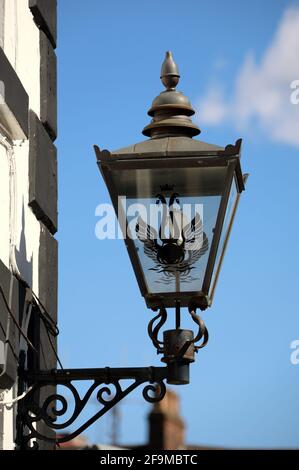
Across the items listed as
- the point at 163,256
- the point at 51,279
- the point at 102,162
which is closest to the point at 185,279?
the point at 163,256

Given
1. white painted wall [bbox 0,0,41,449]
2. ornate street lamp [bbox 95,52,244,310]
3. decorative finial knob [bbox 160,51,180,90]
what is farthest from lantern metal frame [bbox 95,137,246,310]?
white painted wall [bbox 0,0,41,449]

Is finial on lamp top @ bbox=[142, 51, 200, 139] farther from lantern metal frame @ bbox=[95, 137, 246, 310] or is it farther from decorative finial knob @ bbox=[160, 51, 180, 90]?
lantern metal frame @ bbox=[95, 137, 246, 310]

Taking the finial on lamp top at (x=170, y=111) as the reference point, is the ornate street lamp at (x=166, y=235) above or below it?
below

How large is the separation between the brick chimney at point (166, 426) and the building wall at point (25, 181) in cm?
2064

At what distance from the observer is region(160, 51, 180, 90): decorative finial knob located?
605cm

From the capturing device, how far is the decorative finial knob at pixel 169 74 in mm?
6047

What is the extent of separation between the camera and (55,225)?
7055 millimetres

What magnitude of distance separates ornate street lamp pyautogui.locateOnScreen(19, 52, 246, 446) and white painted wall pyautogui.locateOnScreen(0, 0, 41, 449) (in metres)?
0.46

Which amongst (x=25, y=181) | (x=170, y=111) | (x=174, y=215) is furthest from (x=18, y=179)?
(x=174, y=215)

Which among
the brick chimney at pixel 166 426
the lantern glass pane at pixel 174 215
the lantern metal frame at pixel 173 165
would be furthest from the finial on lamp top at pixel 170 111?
the brick chimney at pixel 166 426

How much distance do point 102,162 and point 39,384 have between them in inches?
35.9

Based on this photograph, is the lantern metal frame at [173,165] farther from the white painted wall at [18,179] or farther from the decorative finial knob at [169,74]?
the white painted wall at [18,179]

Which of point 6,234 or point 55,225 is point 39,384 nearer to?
point 6,234
